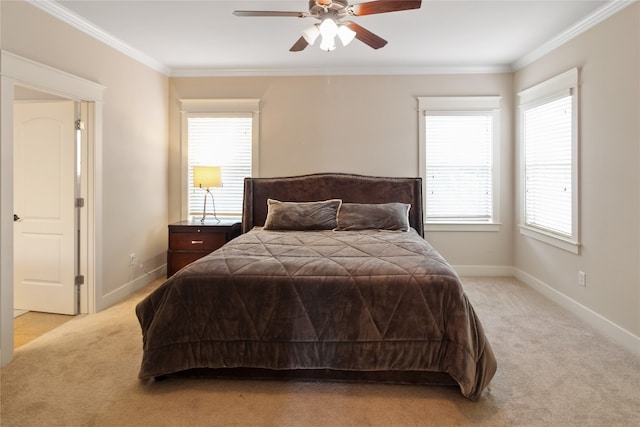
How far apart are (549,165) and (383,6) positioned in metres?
2.74

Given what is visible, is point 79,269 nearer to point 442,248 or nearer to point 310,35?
point 310,35

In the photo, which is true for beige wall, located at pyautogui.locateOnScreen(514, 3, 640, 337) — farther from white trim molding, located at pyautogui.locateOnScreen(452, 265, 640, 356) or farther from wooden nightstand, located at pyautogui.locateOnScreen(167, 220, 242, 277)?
wooden nightstand, located at pyautogui.locateOnScreen(167, 220, 242, 277)

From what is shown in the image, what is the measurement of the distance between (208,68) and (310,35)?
265 cm

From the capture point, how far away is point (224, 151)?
509 centimetres

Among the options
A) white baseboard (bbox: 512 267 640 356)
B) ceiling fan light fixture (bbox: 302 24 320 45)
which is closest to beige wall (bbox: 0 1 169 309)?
ceiling fan light fixture (bbox: 302 24 320 45)

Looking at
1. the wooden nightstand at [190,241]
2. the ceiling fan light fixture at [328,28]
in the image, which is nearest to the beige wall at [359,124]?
the wooden nightstand at [190,241]

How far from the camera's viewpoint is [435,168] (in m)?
4.96

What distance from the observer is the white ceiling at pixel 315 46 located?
3.18m

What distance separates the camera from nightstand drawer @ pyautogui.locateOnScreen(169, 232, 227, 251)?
14.7ft

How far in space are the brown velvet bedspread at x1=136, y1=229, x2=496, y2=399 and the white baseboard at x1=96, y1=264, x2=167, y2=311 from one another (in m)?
1.71

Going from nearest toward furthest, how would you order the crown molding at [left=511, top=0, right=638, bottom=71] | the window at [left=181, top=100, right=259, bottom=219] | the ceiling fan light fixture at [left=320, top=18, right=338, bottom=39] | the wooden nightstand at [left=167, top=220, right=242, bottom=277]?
the ceiling fan light fixture at [left=320, top=18, right=338, bottom=39]
the crown molding at [left=511, top=0, right=638, bottom=71]
the wooden nightstand at [left=167, top=220, right=242, bottom=277]
the window at [left=181, top=100, right=259, bottom=219]

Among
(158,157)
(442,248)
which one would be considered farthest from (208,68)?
(442,248)

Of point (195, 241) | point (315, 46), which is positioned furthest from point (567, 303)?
point (195, 241)

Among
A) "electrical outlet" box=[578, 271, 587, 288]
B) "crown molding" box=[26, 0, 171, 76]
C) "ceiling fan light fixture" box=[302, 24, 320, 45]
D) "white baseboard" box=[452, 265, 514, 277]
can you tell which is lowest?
"white baseboard" box=[452, 265, 514, 277]
